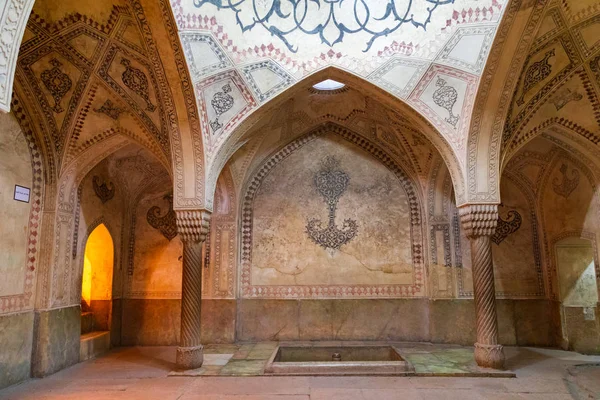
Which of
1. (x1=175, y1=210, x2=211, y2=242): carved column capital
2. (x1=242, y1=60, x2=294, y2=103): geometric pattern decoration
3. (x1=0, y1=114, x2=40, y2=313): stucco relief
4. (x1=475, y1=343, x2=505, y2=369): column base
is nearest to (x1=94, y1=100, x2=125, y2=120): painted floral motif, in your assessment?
(x1=0, y1=114, x2=40, y2=313): stucco relief

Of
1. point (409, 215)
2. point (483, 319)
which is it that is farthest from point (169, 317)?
point (483, 319)

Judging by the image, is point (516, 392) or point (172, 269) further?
point (172, 269)

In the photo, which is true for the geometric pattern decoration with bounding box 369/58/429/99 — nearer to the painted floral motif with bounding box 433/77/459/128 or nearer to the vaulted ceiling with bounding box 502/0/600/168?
the painted floral motif with bounding box 433/77/459/128

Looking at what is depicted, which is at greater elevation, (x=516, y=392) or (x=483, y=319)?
(x=483, y=319)

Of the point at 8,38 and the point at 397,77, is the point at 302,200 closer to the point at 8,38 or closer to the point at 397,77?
the point at 397,77

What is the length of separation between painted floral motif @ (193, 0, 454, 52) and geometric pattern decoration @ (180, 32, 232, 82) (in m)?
0.65

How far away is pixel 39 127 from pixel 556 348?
993cm

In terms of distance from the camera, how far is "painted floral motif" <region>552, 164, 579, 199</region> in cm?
837

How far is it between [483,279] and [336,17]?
4.78 metres

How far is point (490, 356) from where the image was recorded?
651 cm

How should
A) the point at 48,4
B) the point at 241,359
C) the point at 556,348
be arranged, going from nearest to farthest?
1. the point at 48,4
2. the point at 241,359
3. the point at 556,348

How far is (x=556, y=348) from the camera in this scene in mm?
8445

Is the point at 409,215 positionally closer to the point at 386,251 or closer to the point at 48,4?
the point at 386,251

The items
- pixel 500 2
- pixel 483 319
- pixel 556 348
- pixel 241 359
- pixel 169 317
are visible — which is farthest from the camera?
pixel 169 317
